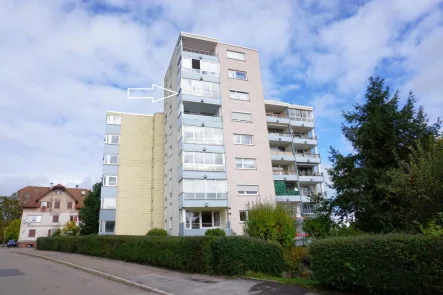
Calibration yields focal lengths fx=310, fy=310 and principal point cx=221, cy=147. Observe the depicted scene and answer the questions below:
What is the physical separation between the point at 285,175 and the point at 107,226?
21516 millimetres

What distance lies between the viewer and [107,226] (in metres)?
35.2

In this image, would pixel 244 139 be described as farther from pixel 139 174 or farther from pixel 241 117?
pixel 139 174

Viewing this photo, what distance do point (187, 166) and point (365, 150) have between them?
17.3 m

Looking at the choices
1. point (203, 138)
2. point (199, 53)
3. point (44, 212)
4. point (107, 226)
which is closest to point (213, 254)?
point (203, 138)

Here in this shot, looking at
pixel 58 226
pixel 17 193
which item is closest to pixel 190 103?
pixel 58 226

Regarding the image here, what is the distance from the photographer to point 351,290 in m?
8.57

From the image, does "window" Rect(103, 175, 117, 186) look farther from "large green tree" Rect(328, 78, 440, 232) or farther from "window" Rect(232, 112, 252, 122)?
"large green tree" Rect(328, 78, 440, 232)

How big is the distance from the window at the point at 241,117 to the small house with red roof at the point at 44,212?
47.9 meters

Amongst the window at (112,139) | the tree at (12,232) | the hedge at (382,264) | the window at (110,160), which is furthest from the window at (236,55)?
the tree at (12,232)

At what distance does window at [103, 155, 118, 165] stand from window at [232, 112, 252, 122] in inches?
610

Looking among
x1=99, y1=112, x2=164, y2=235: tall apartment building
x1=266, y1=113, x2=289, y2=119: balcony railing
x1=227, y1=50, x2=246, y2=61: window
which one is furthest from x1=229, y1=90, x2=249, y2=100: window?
x1=99, y1=112, x2=164, y2=235: tall apartment building

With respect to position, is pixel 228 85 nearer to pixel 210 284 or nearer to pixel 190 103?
pixel 190 103

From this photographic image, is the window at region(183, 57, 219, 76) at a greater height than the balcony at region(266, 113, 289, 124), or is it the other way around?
the window at region(183, 57, 219, 76)

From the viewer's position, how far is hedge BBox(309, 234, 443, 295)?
685 centimetres
